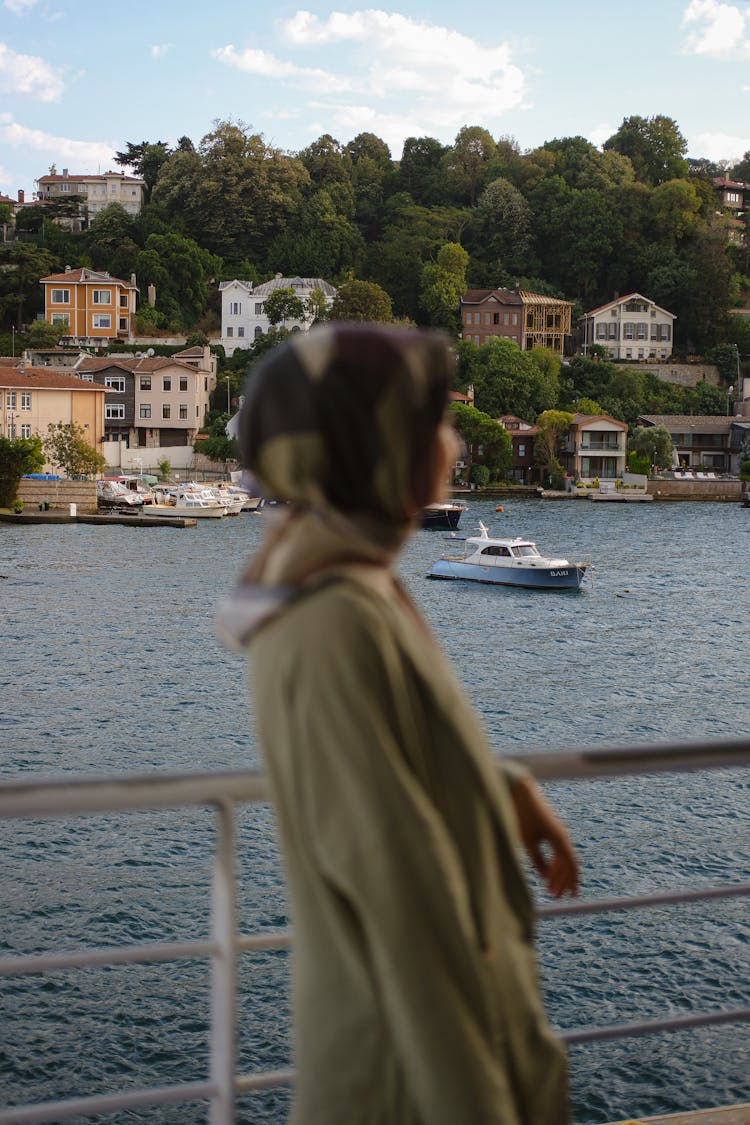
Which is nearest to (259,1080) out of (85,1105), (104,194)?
(85,1105)

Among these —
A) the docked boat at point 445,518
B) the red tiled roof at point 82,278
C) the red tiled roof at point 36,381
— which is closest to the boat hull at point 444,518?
the docked boat at point 445,518

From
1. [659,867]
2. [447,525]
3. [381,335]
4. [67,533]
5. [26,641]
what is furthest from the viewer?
[447,525]

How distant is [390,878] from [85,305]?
191 feet

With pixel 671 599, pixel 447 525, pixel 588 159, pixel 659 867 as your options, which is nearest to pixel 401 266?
pixel 588 159

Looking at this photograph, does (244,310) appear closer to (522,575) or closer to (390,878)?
(522,575)

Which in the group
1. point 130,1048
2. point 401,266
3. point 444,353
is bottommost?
point 130,1048

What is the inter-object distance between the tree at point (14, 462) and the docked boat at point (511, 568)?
14738 millimetres

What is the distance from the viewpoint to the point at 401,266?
62.8 metres

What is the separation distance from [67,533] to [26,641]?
50.2ft

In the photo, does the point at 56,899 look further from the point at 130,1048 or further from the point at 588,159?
the point at 588,159

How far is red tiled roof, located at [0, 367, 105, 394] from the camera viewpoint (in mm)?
41469

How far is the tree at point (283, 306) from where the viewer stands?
5481cm

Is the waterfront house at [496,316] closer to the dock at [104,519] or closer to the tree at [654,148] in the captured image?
the tree at [654,148]

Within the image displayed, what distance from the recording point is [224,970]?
1.27 metres
